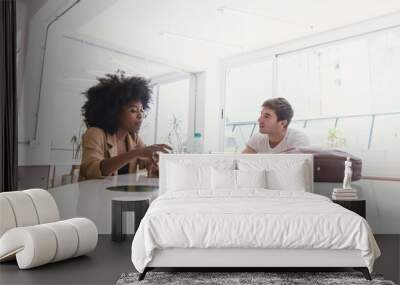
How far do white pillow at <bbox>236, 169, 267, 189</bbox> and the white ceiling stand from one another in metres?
1.59

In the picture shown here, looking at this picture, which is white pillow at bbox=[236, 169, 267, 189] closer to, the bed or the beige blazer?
the bed

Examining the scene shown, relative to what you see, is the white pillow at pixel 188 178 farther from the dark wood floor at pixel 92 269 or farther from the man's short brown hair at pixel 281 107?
the man's short brown hair at pixel 281 107

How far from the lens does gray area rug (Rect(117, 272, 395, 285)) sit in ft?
12.3

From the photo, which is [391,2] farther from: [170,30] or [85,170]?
[85,170]

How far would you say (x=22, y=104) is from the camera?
6125 mm

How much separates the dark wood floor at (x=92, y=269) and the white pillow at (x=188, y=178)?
0.87 metres

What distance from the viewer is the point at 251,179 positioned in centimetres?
530

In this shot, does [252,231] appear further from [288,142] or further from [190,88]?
[190,88]

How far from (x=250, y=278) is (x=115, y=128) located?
293 centimetres

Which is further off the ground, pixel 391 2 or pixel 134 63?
pixel 391 2

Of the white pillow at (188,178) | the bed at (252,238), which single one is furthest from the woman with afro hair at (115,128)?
the bed at (252,238)

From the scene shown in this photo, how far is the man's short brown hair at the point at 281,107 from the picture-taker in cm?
609

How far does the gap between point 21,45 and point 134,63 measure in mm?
1411

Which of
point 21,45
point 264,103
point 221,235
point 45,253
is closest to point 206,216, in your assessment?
point 221,235
